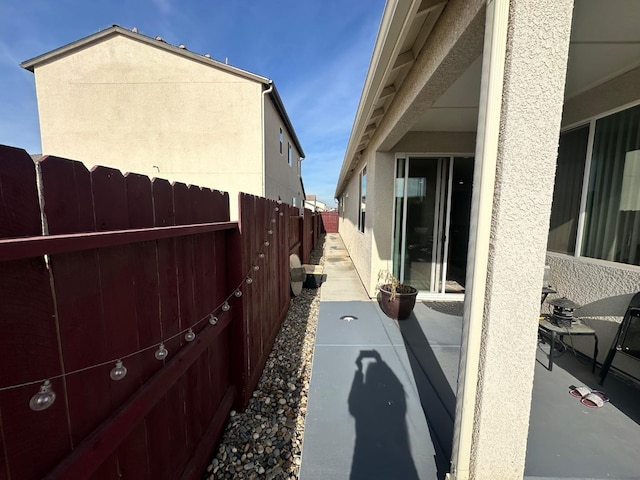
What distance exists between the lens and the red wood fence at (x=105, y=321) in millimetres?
764

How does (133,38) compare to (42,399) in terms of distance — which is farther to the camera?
(133,38)

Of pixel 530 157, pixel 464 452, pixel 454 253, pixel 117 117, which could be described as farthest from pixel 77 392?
pixel 117 117

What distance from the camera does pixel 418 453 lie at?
186cm

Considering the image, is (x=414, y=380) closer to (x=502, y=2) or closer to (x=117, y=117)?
(x=502, y=2)

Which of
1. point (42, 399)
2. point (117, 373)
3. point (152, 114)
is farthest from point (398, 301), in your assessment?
point (152, 114)

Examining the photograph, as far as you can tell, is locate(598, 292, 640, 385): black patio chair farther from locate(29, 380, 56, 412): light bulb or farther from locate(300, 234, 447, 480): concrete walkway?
locate(29, 380, 56, 412): light bulb

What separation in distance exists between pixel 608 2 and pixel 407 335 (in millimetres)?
3400

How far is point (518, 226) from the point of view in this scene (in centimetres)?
136

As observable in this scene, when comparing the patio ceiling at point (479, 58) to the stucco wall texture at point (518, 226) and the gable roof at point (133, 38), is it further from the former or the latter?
the gable roof at point (133, 38)

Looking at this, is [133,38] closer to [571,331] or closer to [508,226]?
[508,226]

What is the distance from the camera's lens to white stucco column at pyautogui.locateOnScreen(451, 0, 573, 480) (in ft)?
4.18

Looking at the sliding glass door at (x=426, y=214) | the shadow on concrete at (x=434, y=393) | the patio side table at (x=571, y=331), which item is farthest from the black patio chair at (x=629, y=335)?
the sliding glass door at (x=426, y=214)

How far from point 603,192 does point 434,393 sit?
9.20 ft

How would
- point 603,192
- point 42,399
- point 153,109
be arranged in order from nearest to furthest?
point 42,399, point 603,192, point 153,109
